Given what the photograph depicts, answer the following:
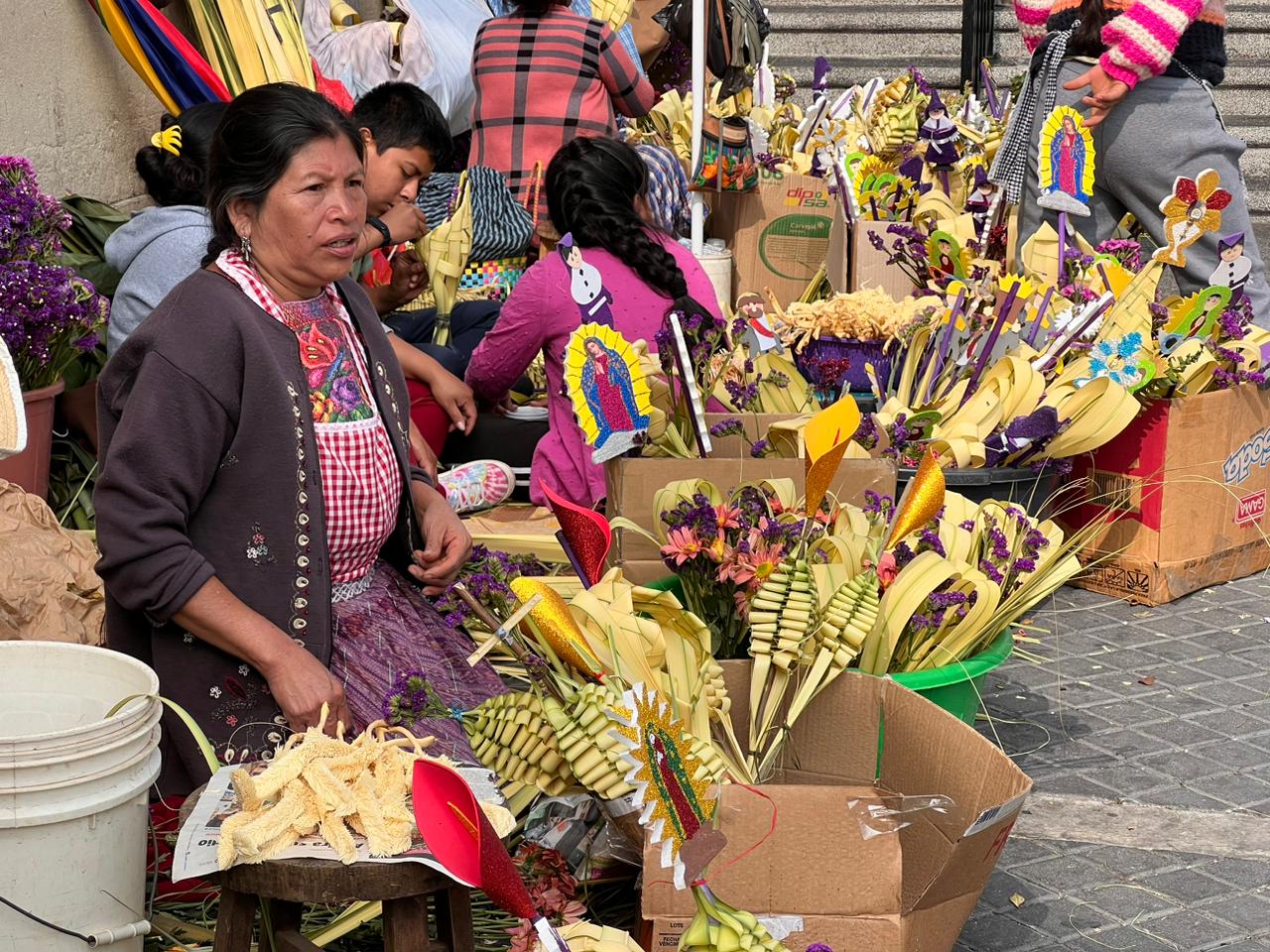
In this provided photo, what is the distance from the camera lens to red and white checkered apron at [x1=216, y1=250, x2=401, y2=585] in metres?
2.56

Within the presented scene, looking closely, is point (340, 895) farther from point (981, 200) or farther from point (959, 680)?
point (981, 200)

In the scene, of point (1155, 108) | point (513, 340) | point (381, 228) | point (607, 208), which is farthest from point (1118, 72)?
point (381, 228)

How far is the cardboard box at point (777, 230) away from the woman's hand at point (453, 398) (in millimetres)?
2392

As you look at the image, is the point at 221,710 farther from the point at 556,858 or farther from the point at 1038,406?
the point at 1038,406

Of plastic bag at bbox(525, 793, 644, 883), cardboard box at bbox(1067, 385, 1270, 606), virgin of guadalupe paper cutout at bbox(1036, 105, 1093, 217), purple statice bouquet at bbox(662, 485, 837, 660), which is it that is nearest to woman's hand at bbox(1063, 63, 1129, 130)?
virgin of guadalupe paper cutout at bbox(1036, 105, 1093, 217)

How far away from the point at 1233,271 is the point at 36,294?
3.19 metres

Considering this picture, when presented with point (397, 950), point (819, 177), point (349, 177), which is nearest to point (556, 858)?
point (397, 950)

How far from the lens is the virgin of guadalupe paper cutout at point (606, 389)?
9.89 feet

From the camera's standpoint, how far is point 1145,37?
4668 mm

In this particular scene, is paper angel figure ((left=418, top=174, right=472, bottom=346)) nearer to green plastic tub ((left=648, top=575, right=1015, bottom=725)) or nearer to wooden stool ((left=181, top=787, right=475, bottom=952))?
green plastic tub ((left=648, top=575, right=1015, bottom=725))

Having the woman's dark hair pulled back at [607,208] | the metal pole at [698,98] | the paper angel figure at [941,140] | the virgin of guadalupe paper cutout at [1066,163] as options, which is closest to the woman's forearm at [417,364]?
the woman's dark hair pulled back at [607,208]

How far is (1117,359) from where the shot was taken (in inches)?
163

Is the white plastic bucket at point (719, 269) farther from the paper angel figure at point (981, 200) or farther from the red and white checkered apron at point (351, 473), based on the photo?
the red and white checkered apron at point (351, 473)

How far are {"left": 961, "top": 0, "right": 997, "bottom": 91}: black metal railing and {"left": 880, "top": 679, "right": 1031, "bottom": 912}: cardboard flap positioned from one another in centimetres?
779
